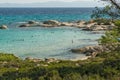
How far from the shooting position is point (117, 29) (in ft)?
86.8

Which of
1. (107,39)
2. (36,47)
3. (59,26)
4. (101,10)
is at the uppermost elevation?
(101,10)

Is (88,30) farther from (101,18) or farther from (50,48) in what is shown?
(101,18)

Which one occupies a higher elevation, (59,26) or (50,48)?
(50,48)

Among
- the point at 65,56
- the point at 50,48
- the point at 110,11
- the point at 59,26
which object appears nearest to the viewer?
the point at 110,11

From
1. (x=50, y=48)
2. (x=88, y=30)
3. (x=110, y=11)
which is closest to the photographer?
(x=110, y=11)

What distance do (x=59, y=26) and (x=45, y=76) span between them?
3443 inches

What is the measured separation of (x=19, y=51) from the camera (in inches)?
2181

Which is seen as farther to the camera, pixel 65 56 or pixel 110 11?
pixel 65 56

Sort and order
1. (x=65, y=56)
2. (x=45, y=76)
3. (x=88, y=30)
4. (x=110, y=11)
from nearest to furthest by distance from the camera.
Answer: (x=45, y=76)
(x=110, y=11)
(x=65, y=56)
(x=88, y=30)

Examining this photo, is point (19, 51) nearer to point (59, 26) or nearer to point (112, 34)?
point (112, 34)

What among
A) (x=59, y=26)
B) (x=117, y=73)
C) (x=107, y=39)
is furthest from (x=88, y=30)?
(x=117, y=73)

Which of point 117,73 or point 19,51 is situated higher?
point 117,73

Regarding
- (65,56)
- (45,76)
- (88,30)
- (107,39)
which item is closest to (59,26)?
(88,30)

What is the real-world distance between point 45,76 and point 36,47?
1589 inches
